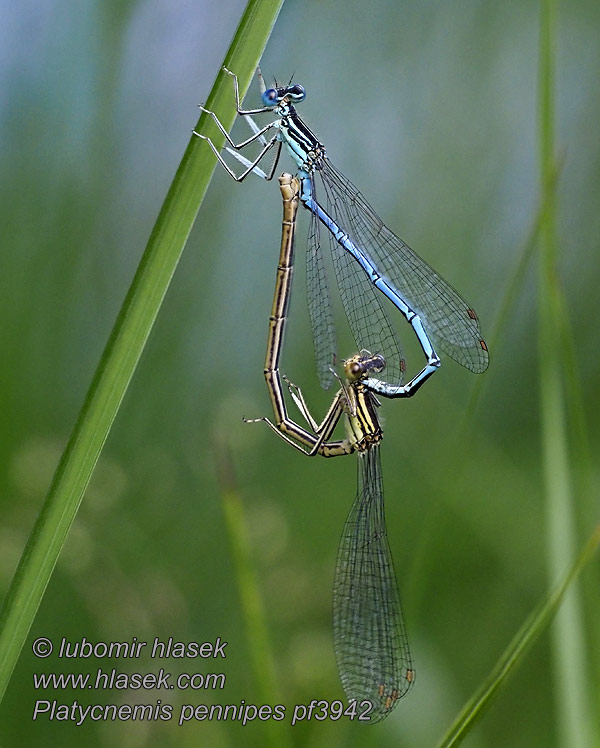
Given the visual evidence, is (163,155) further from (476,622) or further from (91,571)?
(476,622)

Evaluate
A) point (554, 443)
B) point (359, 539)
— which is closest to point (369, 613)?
point (359, 539)

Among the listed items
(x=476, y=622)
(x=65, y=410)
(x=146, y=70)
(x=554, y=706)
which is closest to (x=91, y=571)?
(x=65, y=410)

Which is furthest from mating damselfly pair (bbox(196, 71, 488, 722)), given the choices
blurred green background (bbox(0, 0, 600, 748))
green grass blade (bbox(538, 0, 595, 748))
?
green grass blade (bbox(538, 0, 595, 748))

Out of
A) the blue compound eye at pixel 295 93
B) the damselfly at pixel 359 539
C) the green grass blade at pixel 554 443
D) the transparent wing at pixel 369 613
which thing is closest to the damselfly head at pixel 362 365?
the damselfly at pixel 359 539

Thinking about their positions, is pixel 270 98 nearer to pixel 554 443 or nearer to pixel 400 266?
pixel 400 266

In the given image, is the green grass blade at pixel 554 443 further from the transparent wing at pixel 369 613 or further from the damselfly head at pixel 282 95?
the damselfly head at pixel 282 95

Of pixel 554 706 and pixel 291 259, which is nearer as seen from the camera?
pixel 291 259
